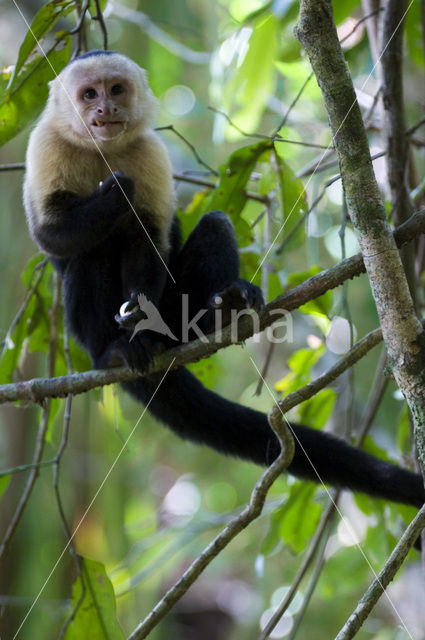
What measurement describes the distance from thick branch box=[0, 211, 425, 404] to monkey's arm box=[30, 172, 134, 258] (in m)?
0.49

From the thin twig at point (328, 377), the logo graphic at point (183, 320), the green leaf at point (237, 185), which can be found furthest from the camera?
the green leaf at point (237, 185)

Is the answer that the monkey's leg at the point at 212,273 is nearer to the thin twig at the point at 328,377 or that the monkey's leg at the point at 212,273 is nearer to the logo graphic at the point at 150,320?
the logo graphic at the point at 150,320

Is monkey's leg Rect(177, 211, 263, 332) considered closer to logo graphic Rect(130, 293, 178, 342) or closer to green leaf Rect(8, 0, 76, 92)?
logo graphic Rect(130, 293, 178, 342)

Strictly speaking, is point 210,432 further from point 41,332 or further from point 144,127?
point 144,127

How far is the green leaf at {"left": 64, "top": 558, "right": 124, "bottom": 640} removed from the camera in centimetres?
231

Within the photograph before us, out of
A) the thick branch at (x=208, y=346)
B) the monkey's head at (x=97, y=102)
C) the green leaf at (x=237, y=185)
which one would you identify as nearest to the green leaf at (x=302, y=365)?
the green leaf at (x=237, y=185)

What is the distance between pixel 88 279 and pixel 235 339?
771mm

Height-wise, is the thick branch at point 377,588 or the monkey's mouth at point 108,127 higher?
the monkey's mouth at point 108,127

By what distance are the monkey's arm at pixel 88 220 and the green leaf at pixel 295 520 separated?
124cm

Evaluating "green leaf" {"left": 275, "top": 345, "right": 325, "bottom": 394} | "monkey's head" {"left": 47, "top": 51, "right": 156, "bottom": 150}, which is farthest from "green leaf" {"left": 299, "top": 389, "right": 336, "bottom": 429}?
"monkey's head" {"left": 47, "top": 51, "right": 156, "bottom": 150}

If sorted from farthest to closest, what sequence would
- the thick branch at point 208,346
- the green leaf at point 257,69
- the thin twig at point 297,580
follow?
1. the green leaf at point 257,69
2. the thin twig at point 297,580
3. the thick branch at point 208,346

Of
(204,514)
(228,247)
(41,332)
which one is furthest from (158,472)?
(228,247)

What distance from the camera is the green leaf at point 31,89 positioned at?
2621mm

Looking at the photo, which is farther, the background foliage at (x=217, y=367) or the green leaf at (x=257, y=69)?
the green leaf at (x=257, y=69)
